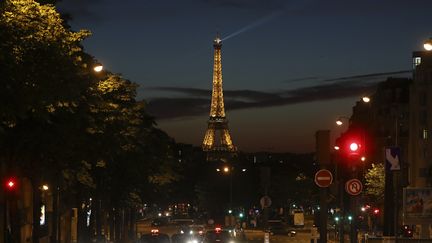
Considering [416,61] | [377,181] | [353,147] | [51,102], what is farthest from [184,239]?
[416,61]

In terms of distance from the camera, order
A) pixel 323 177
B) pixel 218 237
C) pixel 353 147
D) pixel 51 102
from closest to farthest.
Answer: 1. pixel 51 102
2. pixel 353 147
3. pixel 323 177
4. pixel 218 237

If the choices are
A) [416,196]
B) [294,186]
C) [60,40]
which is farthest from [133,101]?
[294,186]

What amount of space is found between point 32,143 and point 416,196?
15.1m

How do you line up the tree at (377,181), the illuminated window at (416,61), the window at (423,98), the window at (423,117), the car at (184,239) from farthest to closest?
the illuminated window at (416,61), the window at (423,117), the window at (423,98), the tree at (377,181), the car at (184,239)

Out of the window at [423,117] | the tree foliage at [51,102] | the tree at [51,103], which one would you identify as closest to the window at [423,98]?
the window at [423,117]

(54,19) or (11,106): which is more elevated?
(54,19)

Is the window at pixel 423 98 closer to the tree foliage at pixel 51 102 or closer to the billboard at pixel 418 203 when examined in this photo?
the tree foliage at pixel 51 102

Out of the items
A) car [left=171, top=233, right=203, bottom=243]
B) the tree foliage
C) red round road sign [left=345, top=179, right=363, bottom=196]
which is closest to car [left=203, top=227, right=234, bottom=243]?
car [left=171, top=233, right=203, bottom=243]

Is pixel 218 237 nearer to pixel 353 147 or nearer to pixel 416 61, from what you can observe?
pixel 353 147

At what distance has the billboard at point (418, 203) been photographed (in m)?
37.8

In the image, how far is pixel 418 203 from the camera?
38.1 m

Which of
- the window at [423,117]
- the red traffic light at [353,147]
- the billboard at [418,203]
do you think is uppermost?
the window at [423,117]

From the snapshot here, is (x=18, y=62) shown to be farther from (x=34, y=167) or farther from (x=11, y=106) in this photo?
(x=34, y=167)

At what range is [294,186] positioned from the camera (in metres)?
180
